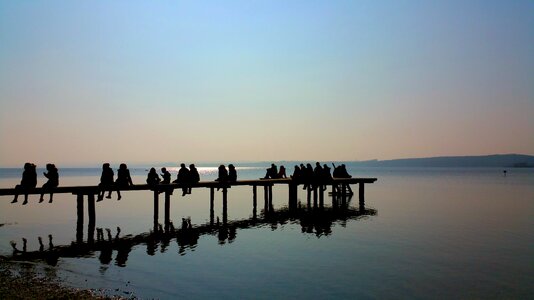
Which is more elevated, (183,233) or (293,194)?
(293,194)

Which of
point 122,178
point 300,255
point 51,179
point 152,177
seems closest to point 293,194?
point 152,177

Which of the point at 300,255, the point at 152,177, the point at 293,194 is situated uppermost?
the point at 152,177

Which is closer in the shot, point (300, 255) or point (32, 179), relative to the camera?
point (300, 255)

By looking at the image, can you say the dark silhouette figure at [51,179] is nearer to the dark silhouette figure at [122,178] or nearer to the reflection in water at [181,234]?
the reflection in water at [181,234]

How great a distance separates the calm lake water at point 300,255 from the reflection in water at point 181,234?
0.10m

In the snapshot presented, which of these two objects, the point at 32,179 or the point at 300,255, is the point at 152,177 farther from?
the point at 300,255

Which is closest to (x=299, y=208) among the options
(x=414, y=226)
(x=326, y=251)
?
(x=414, y=226)

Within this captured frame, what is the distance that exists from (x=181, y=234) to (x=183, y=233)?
42cm

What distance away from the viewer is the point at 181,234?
2725 cm

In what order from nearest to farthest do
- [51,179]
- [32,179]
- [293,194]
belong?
[32,179], [51,179], [293,194]

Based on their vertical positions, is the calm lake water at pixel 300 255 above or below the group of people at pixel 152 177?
below

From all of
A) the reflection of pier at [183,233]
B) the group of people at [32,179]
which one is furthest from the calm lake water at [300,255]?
the group of people at [32,179]

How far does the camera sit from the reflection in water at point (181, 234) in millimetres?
20900

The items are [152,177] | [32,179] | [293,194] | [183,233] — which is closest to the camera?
[32,179]
